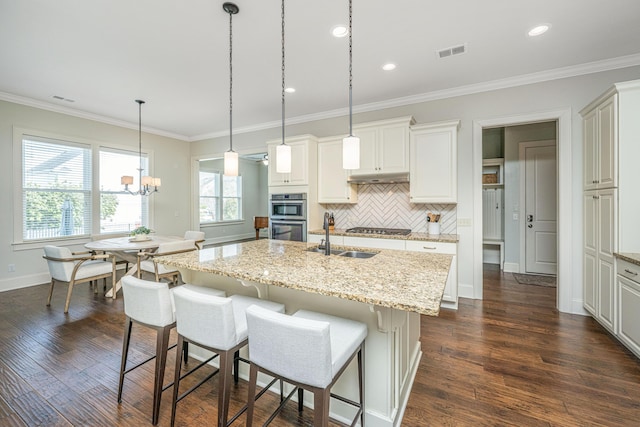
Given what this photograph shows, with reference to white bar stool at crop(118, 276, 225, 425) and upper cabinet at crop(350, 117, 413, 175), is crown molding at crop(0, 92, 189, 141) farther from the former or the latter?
white bar stool at crop(118, 276, 225, 425)

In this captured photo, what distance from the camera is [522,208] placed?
16.6ft

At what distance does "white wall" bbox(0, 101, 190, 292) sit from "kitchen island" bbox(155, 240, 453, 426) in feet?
13.1

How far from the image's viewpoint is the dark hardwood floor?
1.72 m

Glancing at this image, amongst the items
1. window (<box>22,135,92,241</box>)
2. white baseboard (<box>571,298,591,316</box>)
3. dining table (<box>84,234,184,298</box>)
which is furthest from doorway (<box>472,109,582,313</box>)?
window (<box>22,135,92,241</box>)

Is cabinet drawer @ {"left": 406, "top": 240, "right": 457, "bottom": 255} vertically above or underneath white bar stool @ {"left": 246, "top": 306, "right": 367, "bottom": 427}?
above

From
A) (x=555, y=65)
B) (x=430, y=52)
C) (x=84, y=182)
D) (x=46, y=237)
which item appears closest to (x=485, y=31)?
(x=430, y=52)

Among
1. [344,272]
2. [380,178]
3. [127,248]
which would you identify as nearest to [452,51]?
[380,178]

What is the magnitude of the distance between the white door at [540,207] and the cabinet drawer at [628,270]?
107 inches

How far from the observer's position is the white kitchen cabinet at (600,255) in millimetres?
2574

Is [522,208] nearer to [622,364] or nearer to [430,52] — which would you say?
[622,364]

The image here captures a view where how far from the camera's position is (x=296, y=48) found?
2.80 metres

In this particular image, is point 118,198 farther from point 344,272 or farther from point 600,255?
point 600,255

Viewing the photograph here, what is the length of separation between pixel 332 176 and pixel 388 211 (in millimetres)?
1004

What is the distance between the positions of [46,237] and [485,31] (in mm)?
6491
